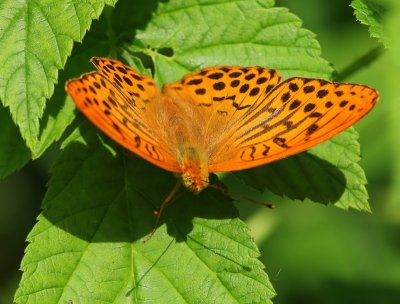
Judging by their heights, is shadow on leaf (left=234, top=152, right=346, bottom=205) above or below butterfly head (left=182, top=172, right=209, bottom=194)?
below

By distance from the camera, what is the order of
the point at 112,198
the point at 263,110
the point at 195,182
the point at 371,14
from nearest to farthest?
the point at 371,14
the point at 195,182
the point at 112,198
the point at 263,110

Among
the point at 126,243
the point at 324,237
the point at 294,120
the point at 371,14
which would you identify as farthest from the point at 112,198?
the point at 324,237

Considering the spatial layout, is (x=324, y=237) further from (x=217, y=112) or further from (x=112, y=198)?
(x=112, y=198)

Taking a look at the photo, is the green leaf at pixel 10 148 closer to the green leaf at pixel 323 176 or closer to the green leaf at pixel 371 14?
the green leaf at pixel 323 176

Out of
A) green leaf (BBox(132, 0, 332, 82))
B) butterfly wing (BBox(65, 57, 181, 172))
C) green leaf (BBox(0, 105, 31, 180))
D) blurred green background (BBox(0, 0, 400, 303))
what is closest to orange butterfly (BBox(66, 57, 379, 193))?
butterfly wing (BBox(65, 57, 181, 172))

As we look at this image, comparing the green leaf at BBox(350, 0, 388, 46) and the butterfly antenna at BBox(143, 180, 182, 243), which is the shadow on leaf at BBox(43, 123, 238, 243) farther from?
the green leaf at BBox(350, 0, 388, 46)

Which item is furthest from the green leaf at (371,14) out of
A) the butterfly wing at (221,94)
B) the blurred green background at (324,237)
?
the blurred green background at (324,237)
